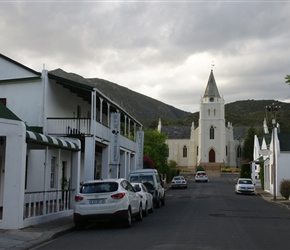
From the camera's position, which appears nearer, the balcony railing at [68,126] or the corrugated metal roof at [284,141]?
the balcony railing at [68,126]

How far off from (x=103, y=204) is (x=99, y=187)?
2.47 ft

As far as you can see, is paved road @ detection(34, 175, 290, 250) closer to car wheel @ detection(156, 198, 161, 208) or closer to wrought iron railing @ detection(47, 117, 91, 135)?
car wheel @ detection(156, 198, 161, 208)

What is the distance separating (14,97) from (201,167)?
73278 millimetres

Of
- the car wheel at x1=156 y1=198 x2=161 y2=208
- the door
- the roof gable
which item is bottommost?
the car wheel at x1=156 y1=198 x2=161 y2=208

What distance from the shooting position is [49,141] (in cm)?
1781

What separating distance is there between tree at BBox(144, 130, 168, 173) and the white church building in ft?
104

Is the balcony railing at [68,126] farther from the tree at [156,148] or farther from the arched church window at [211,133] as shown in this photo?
the arched church window at [211,133]

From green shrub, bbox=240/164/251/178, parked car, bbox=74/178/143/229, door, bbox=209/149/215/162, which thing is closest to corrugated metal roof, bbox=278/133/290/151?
green shrub, bbox=240/164/251/178

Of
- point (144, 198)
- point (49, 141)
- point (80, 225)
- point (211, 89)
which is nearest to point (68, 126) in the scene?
point (144, 198)

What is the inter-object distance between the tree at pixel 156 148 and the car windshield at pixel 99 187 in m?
50.4

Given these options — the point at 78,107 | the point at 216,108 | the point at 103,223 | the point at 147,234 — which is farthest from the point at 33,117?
the point at 216,108

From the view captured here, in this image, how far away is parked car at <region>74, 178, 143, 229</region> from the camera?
52.7ft

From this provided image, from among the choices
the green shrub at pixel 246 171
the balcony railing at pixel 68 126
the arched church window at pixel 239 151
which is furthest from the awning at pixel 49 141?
the arched church window at pixel 239 151

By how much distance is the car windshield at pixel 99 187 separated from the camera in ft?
54.4
